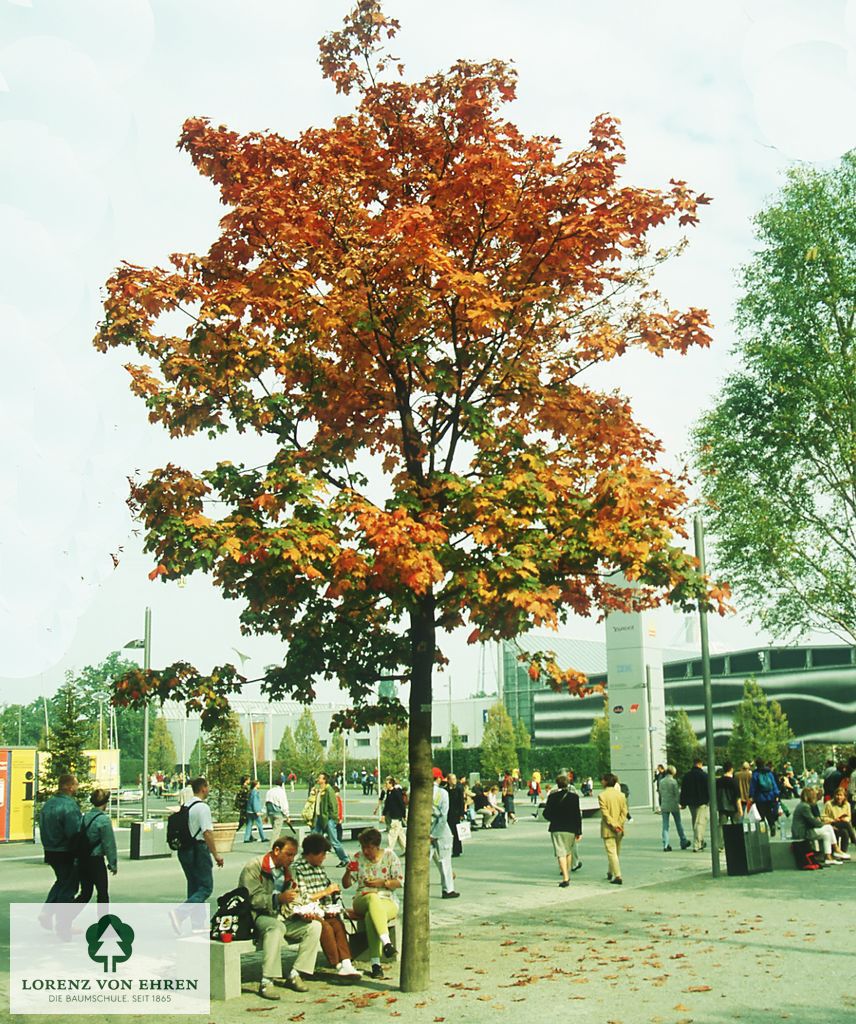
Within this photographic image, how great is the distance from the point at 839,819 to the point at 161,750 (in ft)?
299

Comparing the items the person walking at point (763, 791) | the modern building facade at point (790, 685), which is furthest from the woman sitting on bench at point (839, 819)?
the modern building facade at point (790, 685)

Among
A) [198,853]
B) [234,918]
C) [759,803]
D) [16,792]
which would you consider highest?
[198,853]

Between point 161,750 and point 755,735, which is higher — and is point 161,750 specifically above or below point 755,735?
below

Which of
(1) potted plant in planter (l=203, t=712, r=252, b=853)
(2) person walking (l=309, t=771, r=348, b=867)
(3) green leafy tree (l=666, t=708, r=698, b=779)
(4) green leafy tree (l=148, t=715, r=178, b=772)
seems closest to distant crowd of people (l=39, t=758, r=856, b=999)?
(2) person walking (l=309, t=771, r=348, b=867)

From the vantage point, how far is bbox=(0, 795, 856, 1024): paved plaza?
9.19 m

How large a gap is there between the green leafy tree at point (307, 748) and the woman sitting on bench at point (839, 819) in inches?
2144

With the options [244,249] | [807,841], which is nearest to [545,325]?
[244,249]

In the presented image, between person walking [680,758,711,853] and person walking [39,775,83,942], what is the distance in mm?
14085

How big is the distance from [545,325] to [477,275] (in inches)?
61.5

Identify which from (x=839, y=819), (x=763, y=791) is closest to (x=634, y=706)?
(x=763, y=791)

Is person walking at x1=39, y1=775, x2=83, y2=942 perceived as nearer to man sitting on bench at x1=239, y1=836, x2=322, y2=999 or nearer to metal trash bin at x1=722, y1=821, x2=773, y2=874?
man sitting on bench at x1=239, y1=836, x2=322, y2=999

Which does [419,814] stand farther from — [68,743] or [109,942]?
[68,743]

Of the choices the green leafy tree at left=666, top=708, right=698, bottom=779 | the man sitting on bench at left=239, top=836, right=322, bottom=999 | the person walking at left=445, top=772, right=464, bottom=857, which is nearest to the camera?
the man sitting on bench at left=239, top=836, right=322, bottom=999

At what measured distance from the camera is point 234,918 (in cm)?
1076
